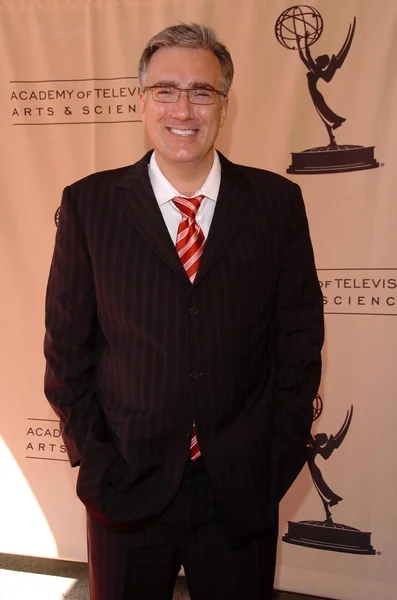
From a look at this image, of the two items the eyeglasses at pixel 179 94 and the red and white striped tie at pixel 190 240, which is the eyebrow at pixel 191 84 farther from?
the red and white striped tie at pixel 190 240

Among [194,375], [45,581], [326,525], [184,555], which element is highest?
[194,375]

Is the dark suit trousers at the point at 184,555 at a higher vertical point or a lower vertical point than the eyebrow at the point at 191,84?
lower

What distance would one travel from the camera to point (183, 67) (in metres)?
1.47

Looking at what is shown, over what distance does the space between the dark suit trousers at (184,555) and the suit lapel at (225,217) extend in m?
0.50

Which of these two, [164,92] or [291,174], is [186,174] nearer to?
[164,92]

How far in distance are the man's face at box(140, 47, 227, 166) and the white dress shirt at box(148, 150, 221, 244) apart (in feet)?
0.21

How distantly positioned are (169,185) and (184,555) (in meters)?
0.94

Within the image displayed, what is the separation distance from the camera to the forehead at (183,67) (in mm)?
1471

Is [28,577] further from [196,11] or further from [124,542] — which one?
[196,11]

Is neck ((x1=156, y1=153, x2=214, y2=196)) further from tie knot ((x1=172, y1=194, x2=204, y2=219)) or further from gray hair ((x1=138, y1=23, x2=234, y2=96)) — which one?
gray hair ((x1=138, y1=23, x2=234, y2=96))

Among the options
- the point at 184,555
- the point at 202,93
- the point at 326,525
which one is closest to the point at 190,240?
the point at 202,93

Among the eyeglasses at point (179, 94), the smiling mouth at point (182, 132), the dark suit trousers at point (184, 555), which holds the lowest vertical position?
the dark suit trousers at point (184, 555)

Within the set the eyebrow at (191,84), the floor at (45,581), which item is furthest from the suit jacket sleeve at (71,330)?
the floor at (45,581)

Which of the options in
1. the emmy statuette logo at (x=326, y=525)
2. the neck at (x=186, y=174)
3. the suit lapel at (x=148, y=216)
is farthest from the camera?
the emmy statuette logo at (x=326, y=525)
